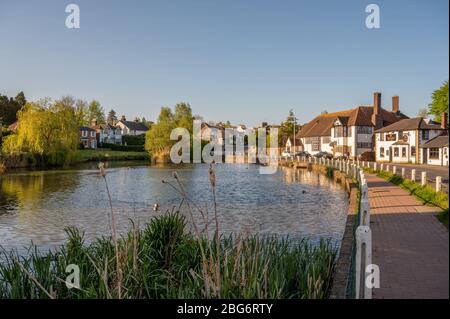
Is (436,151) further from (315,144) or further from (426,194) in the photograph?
(426,194)

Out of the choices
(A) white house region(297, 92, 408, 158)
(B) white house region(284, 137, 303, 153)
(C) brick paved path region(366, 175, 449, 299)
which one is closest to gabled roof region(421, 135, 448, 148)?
(A) white house region(297, 92, 408, 158)

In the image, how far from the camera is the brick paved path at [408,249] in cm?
375

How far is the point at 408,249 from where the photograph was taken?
9.09m

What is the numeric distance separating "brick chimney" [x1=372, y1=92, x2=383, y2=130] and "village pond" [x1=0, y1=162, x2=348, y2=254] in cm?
4033

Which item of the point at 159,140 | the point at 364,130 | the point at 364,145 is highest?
the point at 364,130

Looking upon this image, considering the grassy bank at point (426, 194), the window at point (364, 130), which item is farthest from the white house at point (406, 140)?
the grassy bank at point (426, 194)

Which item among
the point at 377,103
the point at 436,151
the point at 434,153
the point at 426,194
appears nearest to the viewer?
the point at 426,194

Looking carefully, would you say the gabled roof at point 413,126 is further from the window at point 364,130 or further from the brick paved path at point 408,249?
the brick paved path at point 408,249

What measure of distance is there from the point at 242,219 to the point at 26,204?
1343cm

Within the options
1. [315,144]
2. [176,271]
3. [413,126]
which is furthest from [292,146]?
[176,271]

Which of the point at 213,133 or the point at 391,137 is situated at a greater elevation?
the point at 213,133

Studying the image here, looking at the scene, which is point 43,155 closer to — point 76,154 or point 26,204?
point 76,154

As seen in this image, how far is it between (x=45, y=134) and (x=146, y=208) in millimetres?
39454

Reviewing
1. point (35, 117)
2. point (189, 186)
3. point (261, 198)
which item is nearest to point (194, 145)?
point (35, 117)
